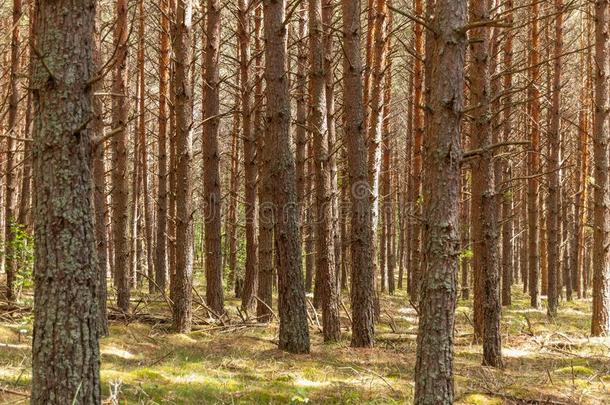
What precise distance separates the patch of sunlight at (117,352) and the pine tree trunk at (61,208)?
446cm

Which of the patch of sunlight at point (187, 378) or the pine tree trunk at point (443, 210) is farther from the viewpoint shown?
the patch of sunlight at point (187, 378)

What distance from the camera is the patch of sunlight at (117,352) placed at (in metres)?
8.01

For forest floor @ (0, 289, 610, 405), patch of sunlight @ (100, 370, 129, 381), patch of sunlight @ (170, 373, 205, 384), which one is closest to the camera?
forest floor @ (0, 289, 610, 405)

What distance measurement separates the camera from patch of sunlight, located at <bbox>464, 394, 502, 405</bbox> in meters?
5.55

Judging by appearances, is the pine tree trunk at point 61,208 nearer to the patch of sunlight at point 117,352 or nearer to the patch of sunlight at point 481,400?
the patch of sunlight at point 481,400

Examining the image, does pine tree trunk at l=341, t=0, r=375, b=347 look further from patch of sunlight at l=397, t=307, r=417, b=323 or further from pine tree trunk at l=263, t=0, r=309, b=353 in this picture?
patch of sunlight at l=397, t=307, r=417, b=323

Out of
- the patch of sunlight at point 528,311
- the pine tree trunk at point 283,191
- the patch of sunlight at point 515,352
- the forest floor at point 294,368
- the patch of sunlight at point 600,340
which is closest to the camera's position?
the forest floor at point 294,368

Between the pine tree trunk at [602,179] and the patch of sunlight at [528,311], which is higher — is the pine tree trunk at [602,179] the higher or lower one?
the higher one

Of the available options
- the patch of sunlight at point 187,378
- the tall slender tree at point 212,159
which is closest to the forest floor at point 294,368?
the patch of sunlight at point 187,378

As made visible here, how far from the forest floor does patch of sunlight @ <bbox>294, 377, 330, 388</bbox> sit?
3cm

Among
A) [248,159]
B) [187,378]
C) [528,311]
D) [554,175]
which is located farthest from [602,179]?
[187,378]

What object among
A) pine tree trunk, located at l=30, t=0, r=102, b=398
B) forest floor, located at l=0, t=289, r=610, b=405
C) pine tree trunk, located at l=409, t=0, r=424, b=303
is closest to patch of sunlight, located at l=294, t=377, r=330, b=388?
forest floor, located at l=0, t=289, r=610, b=405

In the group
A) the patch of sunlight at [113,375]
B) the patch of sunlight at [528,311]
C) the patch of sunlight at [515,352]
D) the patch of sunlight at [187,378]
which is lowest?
the patch of sunlight at [528,311]

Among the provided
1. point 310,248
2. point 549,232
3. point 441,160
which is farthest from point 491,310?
point 310,248
